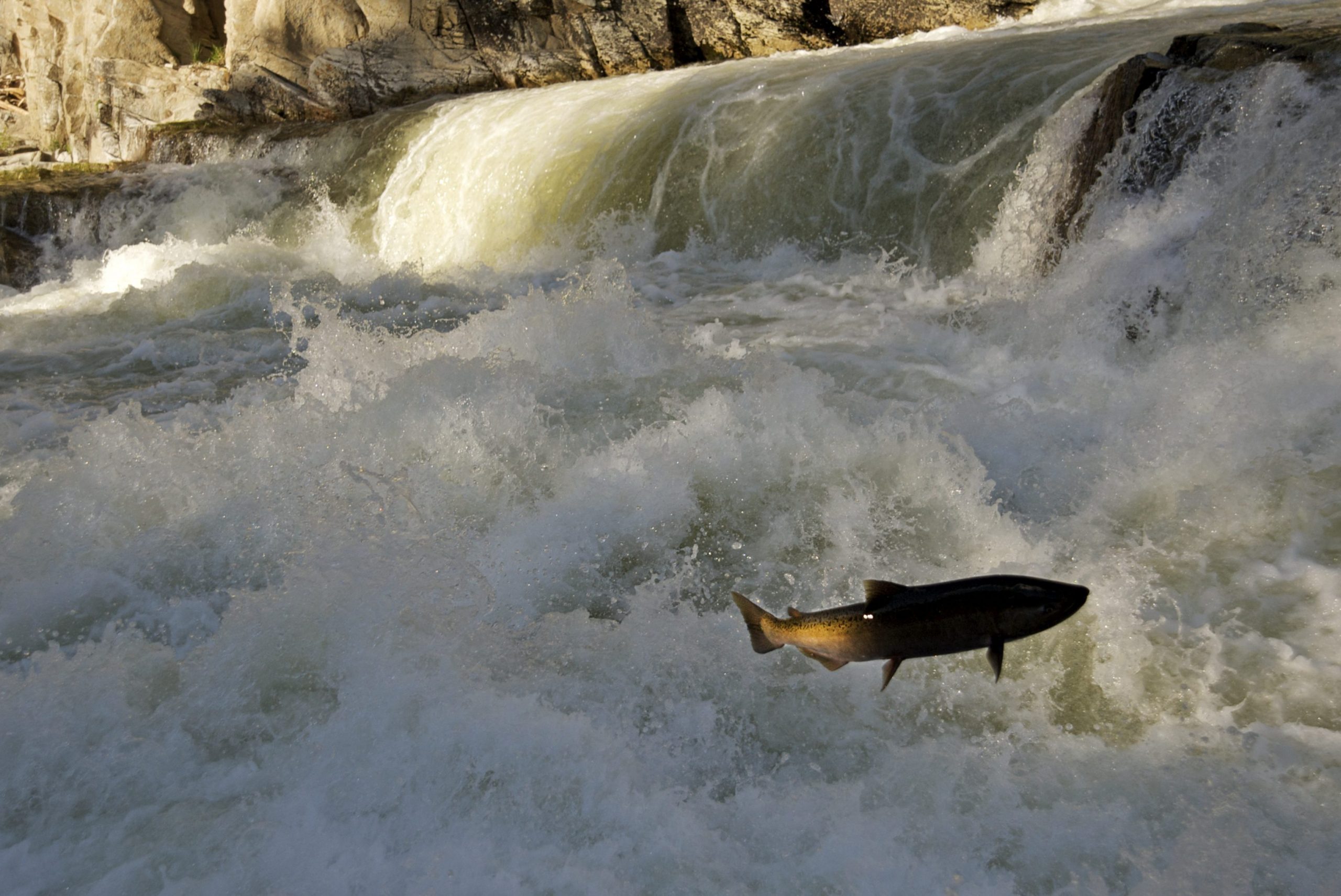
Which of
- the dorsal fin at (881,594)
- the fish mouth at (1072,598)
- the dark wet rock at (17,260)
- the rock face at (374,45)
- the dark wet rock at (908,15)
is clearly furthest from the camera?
the rock face at (374,45)

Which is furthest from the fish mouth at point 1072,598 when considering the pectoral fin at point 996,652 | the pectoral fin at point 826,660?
the pectoral fin at point 826,660

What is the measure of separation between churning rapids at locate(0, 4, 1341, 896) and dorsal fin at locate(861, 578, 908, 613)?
0.72 m

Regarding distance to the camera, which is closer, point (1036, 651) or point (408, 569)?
point (1036, 651)

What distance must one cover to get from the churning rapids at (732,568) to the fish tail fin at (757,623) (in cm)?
60

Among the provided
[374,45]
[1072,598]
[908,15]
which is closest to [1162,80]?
[1072,598]

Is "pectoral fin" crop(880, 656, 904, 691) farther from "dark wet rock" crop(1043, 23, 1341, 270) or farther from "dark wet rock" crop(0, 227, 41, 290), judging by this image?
"dark wet rock" crop(0, 227, 41, 290)

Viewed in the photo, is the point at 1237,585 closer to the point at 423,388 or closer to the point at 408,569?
the point at 408,569

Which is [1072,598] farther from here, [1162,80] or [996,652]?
[1162,80]

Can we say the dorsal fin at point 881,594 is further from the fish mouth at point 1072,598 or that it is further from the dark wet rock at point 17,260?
the dark wet rock at point 17,260

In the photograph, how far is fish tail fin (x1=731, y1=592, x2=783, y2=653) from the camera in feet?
5.07

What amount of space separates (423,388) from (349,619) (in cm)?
126

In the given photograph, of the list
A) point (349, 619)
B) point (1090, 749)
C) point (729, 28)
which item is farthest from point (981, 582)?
point (729, 28)

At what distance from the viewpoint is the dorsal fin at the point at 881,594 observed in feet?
4.66

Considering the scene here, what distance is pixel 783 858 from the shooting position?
1.90 meters
